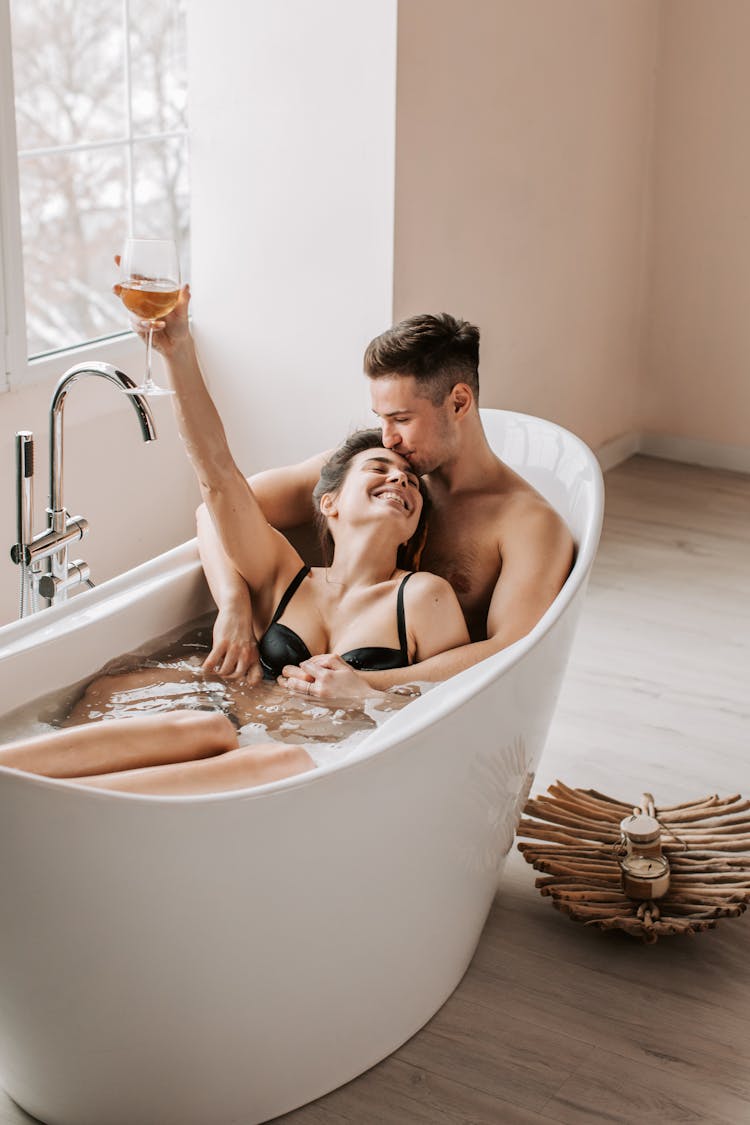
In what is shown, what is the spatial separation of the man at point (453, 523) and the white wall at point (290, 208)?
43.0 inches

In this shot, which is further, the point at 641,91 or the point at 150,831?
the point at 641,91

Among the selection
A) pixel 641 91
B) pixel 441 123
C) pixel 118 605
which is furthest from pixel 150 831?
pixel 641 91

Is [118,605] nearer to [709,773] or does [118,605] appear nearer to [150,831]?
→ [150,831]

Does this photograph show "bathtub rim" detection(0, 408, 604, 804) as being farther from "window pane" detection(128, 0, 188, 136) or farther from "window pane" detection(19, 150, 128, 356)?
"window pane" detection(128, 0, 188, 136)

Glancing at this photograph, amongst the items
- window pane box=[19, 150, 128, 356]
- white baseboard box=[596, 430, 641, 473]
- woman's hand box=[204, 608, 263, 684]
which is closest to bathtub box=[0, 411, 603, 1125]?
woman's hand box=[204, 608, 263, 684]

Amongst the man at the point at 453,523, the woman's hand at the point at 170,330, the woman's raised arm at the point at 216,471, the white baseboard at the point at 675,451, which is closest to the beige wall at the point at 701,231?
the white baseboard at the point at 675,451

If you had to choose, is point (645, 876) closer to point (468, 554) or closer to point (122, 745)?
point (468, 554)

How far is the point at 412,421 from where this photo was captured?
2.45m

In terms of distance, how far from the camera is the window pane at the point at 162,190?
364 centimetres

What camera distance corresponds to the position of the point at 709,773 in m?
2.83

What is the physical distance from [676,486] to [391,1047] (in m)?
3.09

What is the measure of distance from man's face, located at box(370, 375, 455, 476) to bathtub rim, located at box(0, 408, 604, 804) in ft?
0.99

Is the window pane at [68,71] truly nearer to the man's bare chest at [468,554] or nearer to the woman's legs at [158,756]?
the man's bare chest at [468,554]

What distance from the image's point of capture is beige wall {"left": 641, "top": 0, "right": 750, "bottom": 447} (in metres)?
4.63
